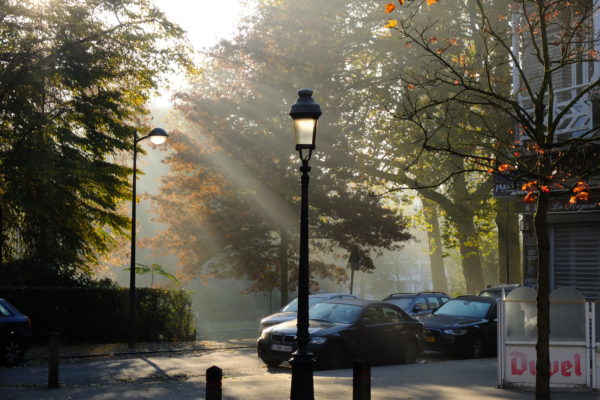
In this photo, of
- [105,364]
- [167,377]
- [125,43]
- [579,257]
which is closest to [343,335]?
[167,377]

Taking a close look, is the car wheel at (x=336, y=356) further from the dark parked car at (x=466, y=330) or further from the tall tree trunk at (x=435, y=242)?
the tall tree trunk at (x=435, y=242)

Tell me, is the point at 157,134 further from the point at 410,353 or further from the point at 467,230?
the point at 467,230

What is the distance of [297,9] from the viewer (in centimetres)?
3384

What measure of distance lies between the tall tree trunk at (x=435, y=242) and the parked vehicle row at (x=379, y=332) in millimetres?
17382

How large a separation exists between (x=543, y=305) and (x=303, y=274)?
3147 mm

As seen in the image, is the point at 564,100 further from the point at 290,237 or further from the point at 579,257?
the point at 290,237

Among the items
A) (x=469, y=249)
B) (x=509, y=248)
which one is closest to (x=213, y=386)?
(x=509, y=248)

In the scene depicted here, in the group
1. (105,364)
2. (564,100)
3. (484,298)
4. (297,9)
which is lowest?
(105,364)

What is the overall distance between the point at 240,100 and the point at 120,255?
10071mm

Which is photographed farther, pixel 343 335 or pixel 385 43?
pixel 385 43

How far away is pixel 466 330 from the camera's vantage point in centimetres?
2184

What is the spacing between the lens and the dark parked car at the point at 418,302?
86.8 feet

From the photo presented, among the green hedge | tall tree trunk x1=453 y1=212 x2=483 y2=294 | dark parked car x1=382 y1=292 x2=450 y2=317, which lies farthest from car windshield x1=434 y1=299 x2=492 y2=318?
tall tree trunk x1=453 y1=212 x2=483 y2=294

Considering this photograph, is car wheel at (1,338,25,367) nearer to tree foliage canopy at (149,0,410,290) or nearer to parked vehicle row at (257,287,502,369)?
parked vehicle row at (257,287,502,369)
